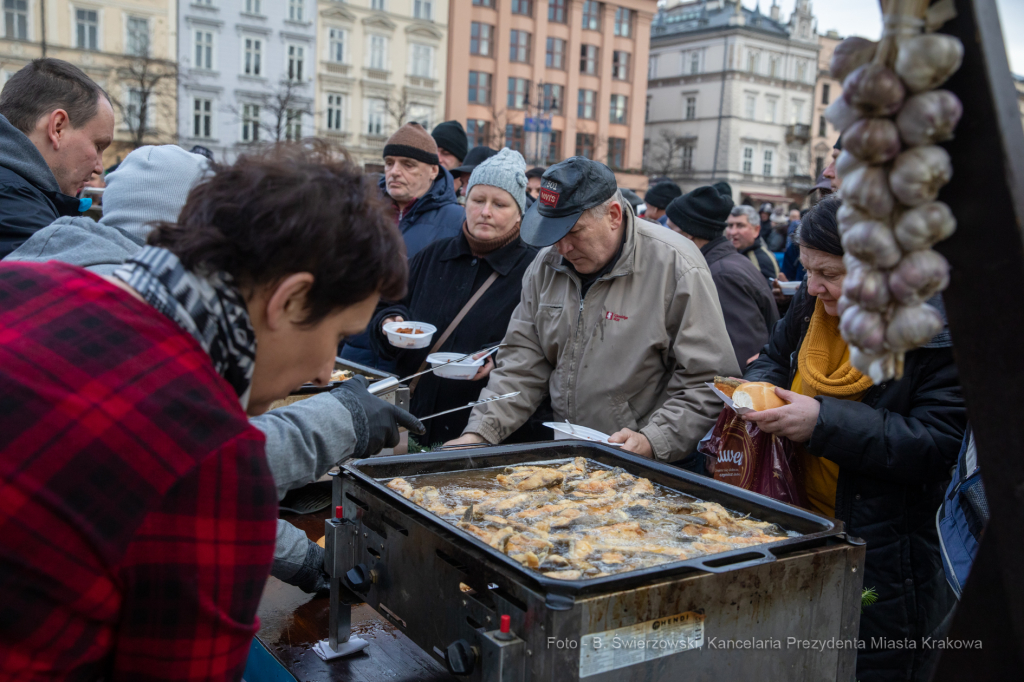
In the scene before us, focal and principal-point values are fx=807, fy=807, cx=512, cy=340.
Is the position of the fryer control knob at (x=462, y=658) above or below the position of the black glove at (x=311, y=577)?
above

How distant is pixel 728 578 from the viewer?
1376mm

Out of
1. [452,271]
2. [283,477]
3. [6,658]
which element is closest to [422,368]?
[452,271]

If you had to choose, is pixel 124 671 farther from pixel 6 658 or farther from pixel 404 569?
pixel 404 569

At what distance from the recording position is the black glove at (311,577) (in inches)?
83.6

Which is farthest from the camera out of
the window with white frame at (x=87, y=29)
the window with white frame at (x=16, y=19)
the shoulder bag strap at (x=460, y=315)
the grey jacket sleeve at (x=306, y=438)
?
the window with white frame at (x=87, y=29)

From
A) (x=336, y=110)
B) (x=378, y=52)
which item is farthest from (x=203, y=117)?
(x=378, y=52)

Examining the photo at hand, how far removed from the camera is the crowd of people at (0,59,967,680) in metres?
0.97

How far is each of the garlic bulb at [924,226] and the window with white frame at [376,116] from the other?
35010mm

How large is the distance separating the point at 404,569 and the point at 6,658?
76cm

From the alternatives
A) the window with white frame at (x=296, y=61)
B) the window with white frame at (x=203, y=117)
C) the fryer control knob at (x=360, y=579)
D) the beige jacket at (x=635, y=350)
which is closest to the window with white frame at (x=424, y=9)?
the window with white frame at (x=296, y=61)

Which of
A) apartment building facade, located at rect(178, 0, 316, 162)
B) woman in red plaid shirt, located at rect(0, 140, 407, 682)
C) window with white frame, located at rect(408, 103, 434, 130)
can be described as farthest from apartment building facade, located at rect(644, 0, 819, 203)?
woman in red plaid shirt, located at rect(0, 140, 407, 682)

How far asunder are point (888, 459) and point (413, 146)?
332cm

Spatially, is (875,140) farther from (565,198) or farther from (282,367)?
(565,198)

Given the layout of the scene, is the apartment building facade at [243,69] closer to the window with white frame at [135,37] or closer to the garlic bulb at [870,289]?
the window with white frame at [135,37]
